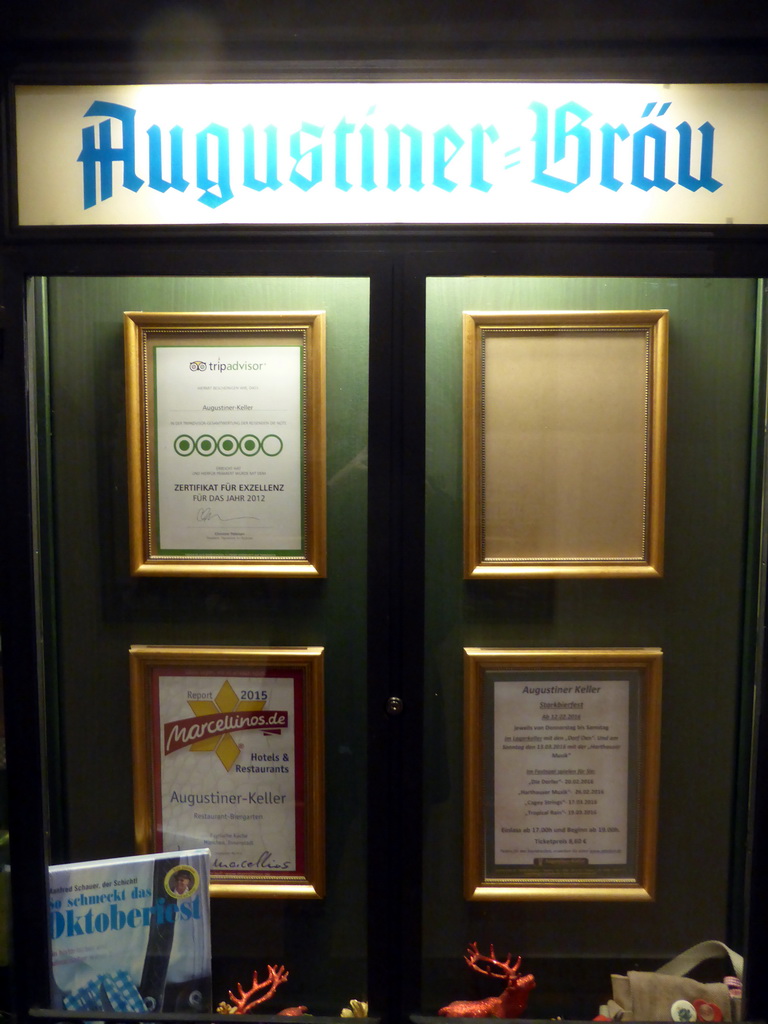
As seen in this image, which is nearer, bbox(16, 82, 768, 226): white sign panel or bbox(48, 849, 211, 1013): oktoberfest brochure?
bbox(16, 82, 768, 226): white sign panel

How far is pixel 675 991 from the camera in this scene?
192 cm

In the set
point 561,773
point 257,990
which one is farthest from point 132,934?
point 561,773

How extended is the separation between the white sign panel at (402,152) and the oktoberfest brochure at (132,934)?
62.9 inches

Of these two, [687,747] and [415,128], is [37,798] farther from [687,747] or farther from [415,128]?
[415,128]

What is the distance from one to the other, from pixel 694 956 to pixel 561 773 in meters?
0.59

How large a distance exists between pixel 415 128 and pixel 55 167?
2.70 ft

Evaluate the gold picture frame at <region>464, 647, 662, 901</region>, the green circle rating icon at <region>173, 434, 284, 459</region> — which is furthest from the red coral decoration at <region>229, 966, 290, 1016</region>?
the green circle rating icon at <region>173, 434, 284, 459</region>

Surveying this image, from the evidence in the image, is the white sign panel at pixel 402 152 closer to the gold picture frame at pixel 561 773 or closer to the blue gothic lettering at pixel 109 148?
the blue gothic lettering at pixel 109 148

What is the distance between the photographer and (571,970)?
6.52 ft

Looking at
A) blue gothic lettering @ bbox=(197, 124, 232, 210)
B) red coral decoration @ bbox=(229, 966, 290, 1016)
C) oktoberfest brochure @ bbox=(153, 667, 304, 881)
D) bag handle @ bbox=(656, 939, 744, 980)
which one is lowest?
red coral decoration @ bbox=(229, 966, 290, 1016)

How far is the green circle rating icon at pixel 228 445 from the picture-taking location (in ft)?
6.19

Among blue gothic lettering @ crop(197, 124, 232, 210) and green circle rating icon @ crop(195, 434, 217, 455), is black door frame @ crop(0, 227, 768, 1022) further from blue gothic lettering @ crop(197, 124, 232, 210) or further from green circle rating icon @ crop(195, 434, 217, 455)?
green circle rating icon @ crop(195, 434, 217, 455)

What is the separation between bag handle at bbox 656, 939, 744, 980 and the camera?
76.6 inches

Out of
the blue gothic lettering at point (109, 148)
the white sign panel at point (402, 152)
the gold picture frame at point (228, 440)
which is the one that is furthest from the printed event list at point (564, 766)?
the blue gothic lettering at point (109, 148)
